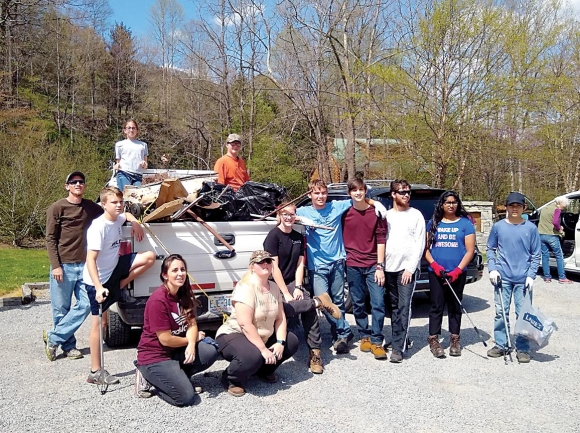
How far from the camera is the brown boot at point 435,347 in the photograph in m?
5.08

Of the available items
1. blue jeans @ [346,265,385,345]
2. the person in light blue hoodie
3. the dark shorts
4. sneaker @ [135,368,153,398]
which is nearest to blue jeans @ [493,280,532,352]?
the person in light blue hoodie

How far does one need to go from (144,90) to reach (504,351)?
36.6 metres

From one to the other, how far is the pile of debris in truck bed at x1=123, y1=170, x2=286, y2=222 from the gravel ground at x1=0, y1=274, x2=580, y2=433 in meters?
1.49

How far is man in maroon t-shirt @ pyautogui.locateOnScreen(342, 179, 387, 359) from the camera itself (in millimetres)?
5117

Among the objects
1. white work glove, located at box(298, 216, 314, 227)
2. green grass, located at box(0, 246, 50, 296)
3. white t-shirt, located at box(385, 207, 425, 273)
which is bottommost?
green grass, located at box(0, 246, 50, 296)

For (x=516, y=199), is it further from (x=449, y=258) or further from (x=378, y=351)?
(x=378, y=351)

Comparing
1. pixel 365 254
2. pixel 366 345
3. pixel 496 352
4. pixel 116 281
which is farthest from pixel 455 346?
pixel 116 281

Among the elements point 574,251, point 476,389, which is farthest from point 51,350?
point 574,251

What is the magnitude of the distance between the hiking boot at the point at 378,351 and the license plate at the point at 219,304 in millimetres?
1494

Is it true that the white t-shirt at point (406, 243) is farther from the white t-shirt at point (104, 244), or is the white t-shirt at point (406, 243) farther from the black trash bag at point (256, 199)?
the white t-shirt at point (104, 244)

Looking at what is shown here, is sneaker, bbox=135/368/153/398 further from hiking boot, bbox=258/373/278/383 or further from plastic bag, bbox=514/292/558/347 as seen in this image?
plastic bag, bbox=514/292/558/347

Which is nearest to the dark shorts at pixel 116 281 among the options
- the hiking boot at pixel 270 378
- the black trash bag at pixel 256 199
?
the black trash bag at pixel 256 199

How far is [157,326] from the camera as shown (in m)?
4.03

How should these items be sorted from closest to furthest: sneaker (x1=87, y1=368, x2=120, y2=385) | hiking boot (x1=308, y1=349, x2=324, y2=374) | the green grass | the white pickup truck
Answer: sneaker (x1=87, y1=368, x2=120, y2=385)
hiking boot (x1=308, y1=349, x2=324, y2=374)
the white pickup truck
the green grass
